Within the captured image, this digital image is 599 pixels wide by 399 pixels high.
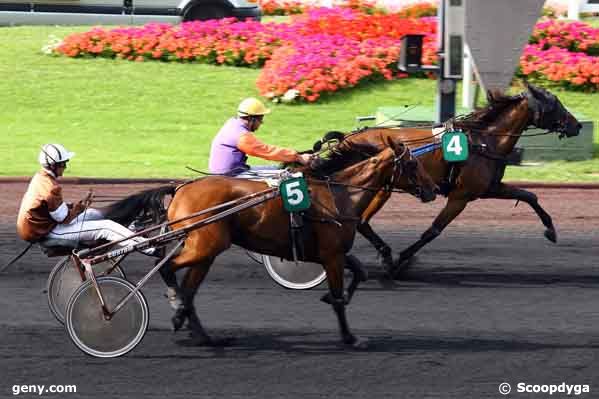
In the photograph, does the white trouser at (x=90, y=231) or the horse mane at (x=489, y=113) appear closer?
the white trouser at (x=90, y=231)

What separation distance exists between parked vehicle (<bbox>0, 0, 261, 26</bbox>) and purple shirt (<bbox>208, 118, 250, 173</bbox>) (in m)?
13.8

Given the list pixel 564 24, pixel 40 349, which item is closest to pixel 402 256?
pixel 40 349

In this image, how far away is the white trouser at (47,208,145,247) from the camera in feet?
29.2

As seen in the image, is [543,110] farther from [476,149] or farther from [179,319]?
[179,319]

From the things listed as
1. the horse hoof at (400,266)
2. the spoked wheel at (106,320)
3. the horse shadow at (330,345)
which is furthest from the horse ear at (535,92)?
the spoked wheel at (106,320)

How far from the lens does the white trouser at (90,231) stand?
8898 mm

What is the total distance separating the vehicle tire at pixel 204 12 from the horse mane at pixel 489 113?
13.2 m

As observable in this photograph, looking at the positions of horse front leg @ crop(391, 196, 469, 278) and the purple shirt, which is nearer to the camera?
the purple shirt

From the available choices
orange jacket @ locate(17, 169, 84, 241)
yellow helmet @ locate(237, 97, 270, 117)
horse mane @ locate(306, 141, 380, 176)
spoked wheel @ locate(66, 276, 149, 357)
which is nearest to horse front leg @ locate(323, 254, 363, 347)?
horse mane @ locate(306, 141, 380, 176)

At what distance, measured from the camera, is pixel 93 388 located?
7.85 m

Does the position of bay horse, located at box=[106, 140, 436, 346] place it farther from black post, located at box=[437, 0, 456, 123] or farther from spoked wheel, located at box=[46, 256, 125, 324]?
black post, located at box=[437, 0, 456, 123]

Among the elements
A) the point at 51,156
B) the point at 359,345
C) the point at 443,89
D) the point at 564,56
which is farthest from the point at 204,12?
the point at 359,345

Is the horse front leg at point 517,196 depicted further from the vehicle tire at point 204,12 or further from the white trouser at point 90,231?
the vehicle tire at point 204,12

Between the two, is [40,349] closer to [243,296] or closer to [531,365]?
[243,296]
